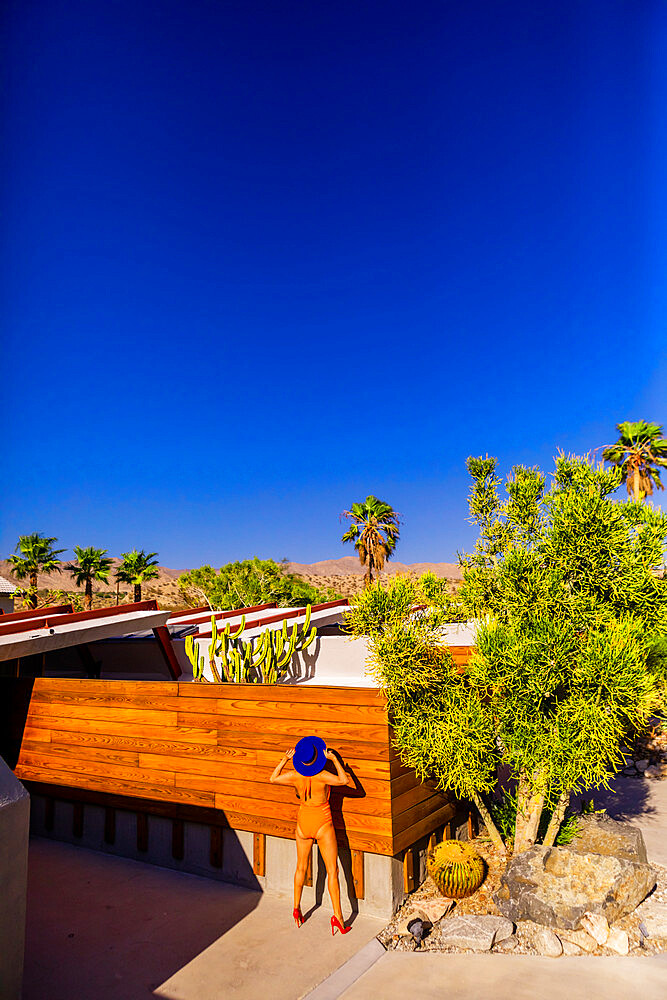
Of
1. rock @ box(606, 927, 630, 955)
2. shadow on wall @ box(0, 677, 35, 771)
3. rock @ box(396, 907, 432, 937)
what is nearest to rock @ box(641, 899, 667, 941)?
rock @ box(606, 927, 630, 955)

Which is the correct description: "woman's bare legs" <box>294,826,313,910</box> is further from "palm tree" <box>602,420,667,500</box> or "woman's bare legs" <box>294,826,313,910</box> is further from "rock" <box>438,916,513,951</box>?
"palm tree" <box>602,420,667,500</box>

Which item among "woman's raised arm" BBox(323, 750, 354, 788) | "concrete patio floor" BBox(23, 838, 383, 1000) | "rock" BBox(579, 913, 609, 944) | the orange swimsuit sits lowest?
"concrete patio floor" BBox(23, 838, 383, 1000)

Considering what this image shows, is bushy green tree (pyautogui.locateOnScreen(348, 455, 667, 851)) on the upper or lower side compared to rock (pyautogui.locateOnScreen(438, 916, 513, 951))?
upper

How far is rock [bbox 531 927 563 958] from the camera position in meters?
6.18

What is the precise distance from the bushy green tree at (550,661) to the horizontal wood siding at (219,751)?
1.58 ft

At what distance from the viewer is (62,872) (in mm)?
8633

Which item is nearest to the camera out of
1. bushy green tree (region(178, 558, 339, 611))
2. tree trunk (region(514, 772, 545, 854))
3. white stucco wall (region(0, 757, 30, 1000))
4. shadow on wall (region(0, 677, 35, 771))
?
white stucco wall (region(0, 757, 30, 1000))

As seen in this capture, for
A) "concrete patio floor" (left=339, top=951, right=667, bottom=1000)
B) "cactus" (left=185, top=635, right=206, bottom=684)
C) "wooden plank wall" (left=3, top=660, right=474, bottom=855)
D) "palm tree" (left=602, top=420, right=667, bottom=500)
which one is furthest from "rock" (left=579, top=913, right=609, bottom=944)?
"palm tree" (left=602, top=420, right=667, bottom=500)

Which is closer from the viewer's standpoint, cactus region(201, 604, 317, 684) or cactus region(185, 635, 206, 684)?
cactus region(201, 604, 317, 684)

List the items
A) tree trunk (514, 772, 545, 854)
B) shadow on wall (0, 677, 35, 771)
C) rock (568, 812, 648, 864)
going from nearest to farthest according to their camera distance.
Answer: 1. rock (568, 812, 648, 864)
2. tree trunk (514, 772, 545, 854)
3. shadow on wall (0, 677, 35, 771)

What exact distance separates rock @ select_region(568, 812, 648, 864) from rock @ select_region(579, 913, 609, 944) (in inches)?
32.7

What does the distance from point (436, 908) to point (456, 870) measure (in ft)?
1.57

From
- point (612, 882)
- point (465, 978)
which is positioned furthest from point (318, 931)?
point (612, 882)

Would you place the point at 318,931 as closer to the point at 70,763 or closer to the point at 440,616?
the point at 440,616
